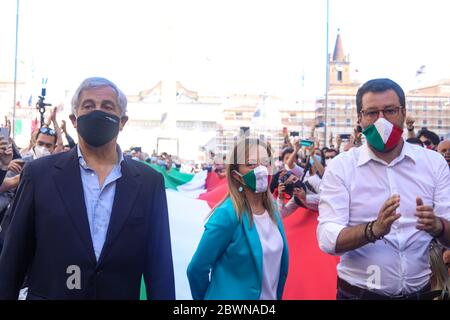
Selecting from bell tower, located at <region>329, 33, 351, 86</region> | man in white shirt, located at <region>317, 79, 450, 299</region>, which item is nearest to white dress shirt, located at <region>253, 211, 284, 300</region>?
man in white shirt, located at <region>317, 79, 450, 299</region>

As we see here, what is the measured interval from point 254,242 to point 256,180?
0.41m

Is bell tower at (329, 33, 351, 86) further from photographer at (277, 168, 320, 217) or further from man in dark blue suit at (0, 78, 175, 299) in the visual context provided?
man in dark blue suit at (0, 78, 175, 299)

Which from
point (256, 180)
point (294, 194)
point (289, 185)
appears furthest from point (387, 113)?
point (294, 194)

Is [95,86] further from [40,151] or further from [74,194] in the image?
[40,151]

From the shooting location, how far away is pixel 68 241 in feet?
9.13

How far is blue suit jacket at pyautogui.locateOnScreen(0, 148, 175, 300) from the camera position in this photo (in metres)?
2.78

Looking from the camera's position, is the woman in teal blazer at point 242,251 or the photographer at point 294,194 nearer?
the woman in teal blazer at point 242,251

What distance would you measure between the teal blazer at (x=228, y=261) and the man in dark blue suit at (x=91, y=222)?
1.65 ft

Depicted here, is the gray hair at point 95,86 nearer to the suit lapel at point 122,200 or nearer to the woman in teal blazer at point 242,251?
the suit lapel at point 122,200

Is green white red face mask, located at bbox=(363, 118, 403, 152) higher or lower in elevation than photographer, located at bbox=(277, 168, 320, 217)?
higher

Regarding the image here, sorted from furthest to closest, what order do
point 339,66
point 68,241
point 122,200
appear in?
1. point 339,66
2. point 122,200
3. point 68,241

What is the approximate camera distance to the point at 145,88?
100000 millimetres

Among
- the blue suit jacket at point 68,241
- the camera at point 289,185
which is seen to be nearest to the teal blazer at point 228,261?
the blue suit jacket at point 68,241

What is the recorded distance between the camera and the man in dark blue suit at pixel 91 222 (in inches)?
110
